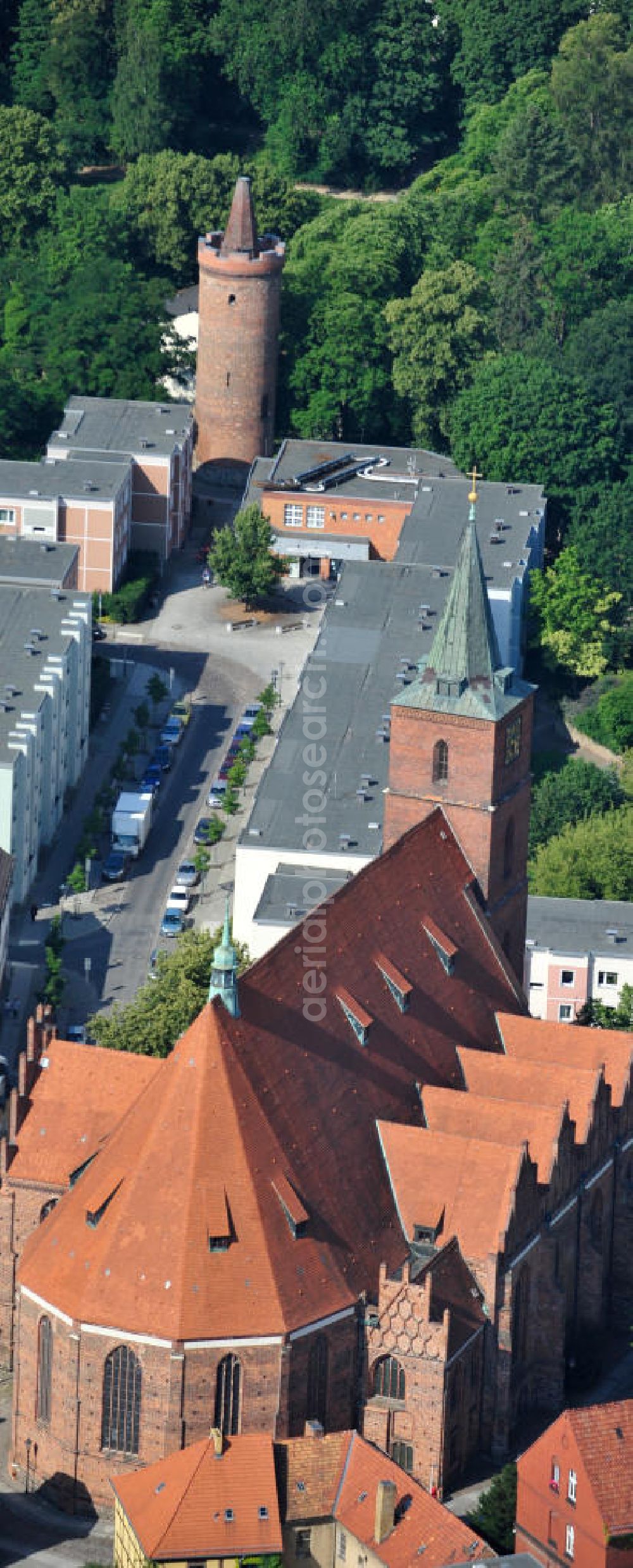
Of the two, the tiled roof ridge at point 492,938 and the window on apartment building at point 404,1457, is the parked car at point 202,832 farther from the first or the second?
the window on apartment building at point 404,1457

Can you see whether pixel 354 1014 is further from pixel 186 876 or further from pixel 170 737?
pixel 170 737

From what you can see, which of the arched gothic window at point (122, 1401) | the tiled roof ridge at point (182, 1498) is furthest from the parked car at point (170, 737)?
the tiled roof ridge at point (182, 1498)

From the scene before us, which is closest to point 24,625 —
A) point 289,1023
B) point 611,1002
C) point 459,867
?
point 611,1002

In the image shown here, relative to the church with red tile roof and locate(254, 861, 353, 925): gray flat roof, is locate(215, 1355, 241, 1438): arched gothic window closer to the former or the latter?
the church with red tile roof

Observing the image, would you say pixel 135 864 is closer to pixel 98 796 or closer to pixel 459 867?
pixel 98 796

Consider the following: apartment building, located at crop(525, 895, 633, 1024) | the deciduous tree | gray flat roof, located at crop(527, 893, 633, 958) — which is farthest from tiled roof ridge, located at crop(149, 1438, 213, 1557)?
the deciduous tree

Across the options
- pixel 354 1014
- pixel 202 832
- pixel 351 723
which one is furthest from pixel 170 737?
pixel 354 1014
